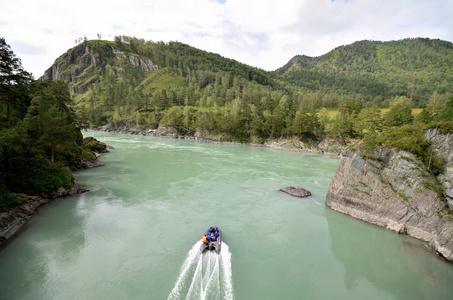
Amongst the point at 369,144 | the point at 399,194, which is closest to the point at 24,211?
the point at 369,144

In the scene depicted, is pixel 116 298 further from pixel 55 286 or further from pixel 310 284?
pixel 310 284

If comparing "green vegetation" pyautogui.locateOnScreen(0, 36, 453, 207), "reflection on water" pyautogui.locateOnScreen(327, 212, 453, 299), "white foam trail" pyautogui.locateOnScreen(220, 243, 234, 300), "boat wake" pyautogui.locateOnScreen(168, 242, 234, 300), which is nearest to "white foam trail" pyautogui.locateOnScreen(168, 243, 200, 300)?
"boat wake" pyautogui.locateOnScreen(168, 242, 234, 300)

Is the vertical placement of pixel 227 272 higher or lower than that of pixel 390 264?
higher

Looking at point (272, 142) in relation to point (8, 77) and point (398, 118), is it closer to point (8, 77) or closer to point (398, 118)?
point (398, 118)

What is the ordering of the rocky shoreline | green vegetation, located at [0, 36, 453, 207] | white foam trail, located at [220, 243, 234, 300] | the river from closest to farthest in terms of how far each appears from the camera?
white foam trail, located at [220, 243, 234, 300]
the river
the rocky shoreline
green vegetation, located at [0, 36, 453, 207]

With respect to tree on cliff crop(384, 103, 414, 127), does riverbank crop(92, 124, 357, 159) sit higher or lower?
lower

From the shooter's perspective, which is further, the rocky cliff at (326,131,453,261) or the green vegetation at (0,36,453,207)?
the green vegetation at (0,36,453,207)

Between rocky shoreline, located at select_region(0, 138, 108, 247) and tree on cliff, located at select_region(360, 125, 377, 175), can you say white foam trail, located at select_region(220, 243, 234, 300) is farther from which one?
tree on cliff, located at select_region(360, 125, 377, 175)

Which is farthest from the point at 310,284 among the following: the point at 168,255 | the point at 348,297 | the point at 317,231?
the point at 168,255
